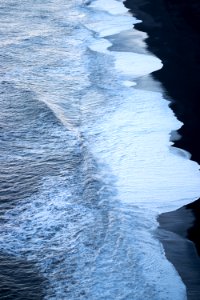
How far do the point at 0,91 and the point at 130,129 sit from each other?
3.85 m

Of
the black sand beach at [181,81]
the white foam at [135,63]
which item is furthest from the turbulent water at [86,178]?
the black sand beach at [181,81]

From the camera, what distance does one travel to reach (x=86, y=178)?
334 inches

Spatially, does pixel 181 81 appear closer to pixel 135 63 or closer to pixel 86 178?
pixel 135 63

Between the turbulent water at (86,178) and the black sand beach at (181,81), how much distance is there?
0.62 feet

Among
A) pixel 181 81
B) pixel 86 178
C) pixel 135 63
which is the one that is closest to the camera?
pixel 86 178

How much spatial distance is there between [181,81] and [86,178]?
18.3 feet

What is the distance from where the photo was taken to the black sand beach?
6.63 metres

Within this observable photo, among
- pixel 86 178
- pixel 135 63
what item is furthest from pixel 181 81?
pixel 86 178

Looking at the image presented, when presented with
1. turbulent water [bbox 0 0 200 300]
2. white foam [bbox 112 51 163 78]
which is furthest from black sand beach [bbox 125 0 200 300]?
white foam [bbox 112 51 163 78]

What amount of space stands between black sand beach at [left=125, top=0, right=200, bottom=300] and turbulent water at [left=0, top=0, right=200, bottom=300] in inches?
7.5

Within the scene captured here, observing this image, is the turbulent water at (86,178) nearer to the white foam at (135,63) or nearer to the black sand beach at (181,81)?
the white foam at (135,63)

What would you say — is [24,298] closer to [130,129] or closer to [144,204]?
[144,204]

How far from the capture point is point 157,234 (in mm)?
7039

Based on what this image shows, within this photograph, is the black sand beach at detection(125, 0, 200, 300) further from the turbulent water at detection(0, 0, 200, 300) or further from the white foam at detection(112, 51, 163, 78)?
the white foam at detection(112, 51, 163, 78)
